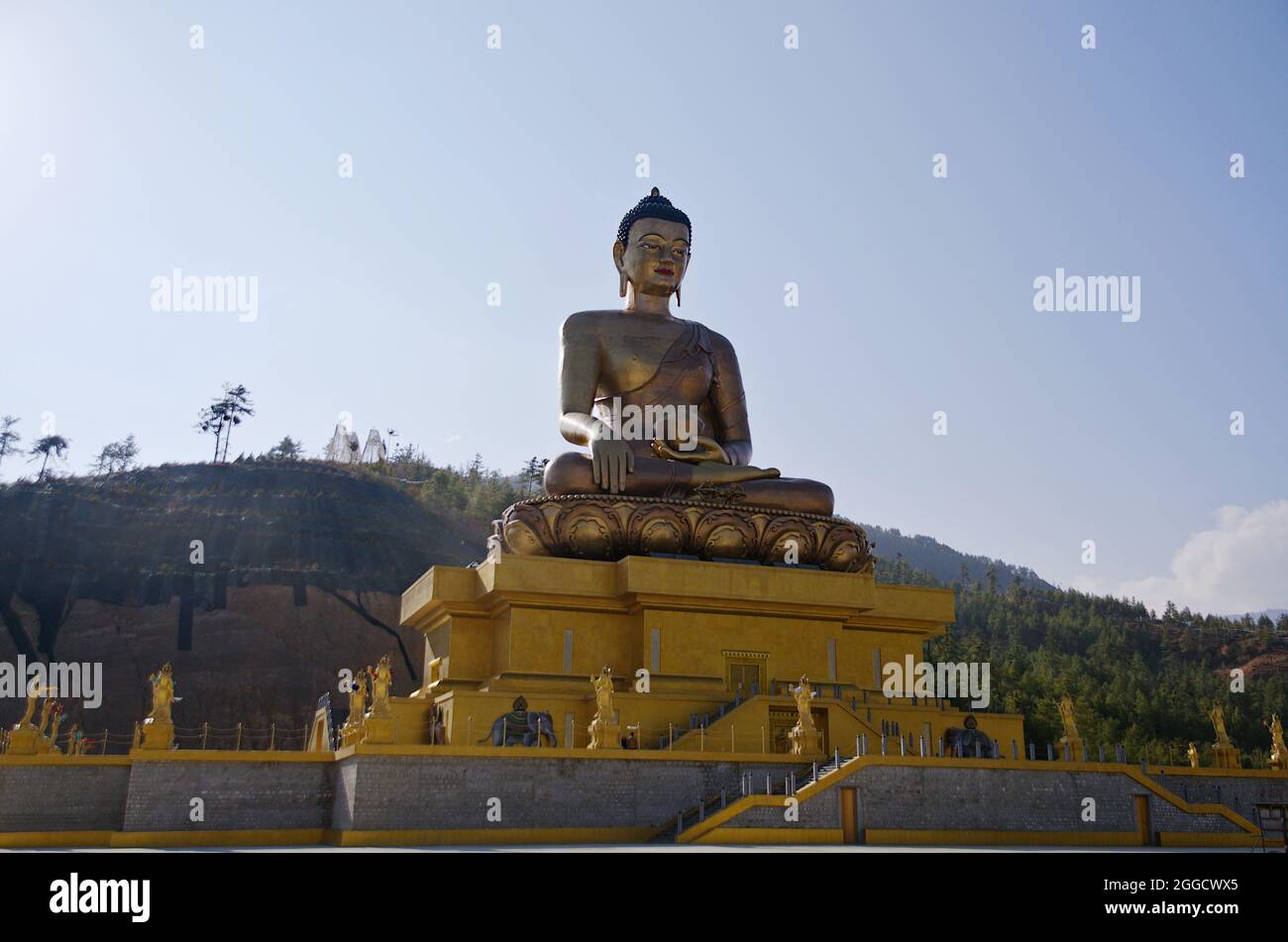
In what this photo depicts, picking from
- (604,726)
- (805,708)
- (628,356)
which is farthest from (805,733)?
(628,356)

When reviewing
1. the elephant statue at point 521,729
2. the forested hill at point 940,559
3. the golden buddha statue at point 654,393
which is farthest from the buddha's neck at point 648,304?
the forested hill at point 940,559

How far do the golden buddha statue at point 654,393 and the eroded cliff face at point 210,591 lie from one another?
703 inches

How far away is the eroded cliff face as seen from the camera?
107ft

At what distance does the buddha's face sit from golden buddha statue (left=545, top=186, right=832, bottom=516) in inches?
0.6

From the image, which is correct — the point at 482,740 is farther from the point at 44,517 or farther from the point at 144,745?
the point at 44,517

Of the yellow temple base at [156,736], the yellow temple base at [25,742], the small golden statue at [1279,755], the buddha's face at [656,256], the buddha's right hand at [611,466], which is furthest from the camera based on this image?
the buddha's face at [656,256]

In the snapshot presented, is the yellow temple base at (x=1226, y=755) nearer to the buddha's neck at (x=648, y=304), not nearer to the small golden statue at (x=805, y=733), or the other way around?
the small golden statue at (x=805, y=733)

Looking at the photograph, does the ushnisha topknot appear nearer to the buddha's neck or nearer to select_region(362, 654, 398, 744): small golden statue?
the buddha's neck

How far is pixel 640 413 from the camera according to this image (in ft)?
58.0

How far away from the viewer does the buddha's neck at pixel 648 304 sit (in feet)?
60.8

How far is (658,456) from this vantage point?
1677cm
